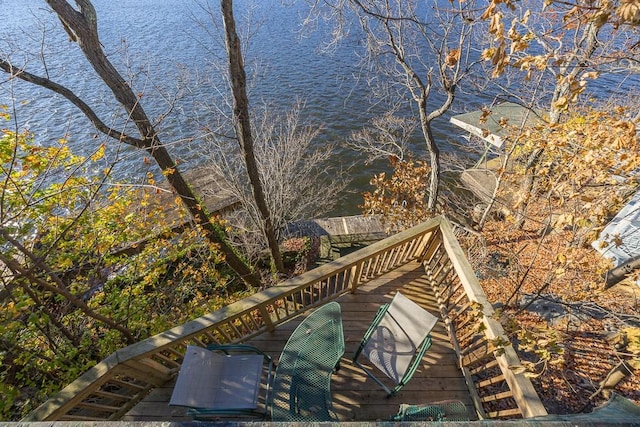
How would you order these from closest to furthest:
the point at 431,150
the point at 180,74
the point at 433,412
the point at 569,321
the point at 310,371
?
the point at 433,412 → the point at 310,371 → the point at 569,321 → the point at 431,150 → the point at 180,74

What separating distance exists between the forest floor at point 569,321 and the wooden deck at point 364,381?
0.85 metres

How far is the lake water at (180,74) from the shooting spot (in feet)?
39.4

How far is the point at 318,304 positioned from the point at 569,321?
16.4 ft

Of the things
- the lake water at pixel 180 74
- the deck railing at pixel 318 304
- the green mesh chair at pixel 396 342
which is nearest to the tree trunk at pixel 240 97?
the deck railing at pixel 318 304

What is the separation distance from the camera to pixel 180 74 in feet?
34.3

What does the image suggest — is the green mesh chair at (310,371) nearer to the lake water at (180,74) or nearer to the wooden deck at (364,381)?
the wooden deck at (364,381)

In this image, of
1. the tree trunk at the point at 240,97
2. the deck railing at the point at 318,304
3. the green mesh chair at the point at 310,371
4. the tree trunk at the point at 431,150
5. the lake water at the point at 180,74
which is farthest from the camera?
the lake water at the point at 180,74

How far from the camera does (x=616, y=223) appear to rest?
7.04m

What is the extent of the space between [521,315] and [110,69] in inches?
331

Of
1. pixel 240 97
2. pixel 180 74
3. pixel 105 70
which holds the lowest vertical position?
pixel 105 70

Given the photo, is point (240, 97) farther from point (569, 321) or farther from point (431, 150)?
point (569, 321)

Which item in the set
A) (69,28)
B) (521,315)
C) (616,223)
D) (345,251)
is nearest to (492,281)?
Answer: (521,315)

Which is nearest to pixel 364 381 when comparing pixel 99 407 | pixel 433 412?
pixel 433 412

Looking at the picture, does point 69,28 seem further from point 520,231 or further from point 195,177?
point 520,231
